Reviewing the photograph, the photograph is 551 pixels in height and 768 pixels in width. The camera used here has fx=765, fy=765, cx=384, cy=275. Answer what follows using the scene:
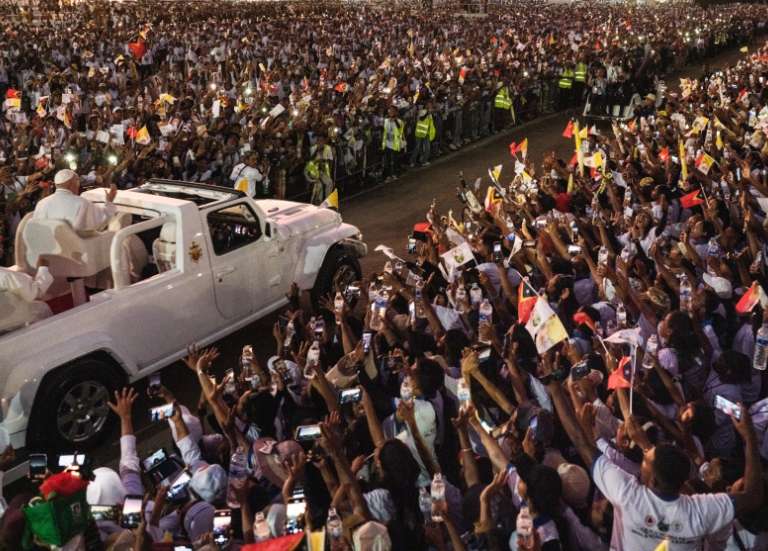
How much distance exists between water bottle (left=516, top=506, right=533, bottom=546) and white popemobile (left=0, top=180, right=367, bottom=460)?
12.7 ft

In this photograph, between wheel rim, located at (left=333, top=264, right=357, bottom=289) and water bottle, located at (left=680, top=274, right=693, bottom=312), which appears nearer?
water bottle, located at (left=680, top=274, right=693, bottom=312)

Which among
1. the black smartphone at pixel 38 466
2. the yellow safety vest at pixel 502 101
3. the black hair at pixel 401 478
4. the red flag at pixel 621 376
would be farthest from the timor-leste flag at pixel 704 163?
the yellow safety vest at pixel 502 101

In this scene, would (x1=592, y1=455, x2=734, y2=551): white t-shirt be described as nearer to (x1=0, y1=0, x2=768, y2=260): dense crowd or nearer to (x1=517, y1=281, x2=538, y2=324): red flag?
(x1=517, y1=281, x2=538, y2=324): red flag

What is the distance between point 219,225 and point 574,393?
4.44 m

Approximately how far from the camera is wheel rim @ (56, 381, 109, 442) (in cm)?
589

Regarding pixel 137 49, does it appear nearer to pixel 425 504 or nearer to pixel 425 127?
pixel 425 127

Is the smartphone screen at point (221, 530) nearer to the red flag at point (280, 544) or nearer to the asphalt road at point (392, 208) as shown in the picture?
the red flag at point (280, 544)

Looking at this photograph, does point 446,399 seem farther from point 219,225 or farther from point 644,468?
point 219,225

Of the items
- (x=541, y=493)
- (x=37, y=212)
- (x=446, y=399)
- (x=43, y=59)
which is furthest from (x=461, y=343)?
(x=43, y=59)

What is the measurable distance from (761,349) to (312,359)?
119 inches

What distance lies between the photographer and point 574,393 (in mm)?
Result: 4492

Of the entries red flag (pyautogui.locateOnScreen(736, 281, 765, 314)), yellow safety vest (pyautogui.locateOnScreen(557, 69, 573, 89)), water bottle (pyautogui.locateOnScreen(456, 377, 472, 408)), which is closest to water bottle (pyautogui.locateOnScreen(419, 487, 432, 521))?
water bottle (pyautogui.locateOnScreen(456, 377, 472, 408))

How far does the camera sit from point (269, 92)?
17.9m

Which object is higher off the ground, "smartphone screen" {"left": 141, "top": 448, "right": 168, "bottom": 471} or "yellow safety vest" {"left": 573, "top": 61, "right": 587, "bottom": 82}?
"smartphone screen" {"left": 141, "top": 448, "right": 168, "bottom": 471}
